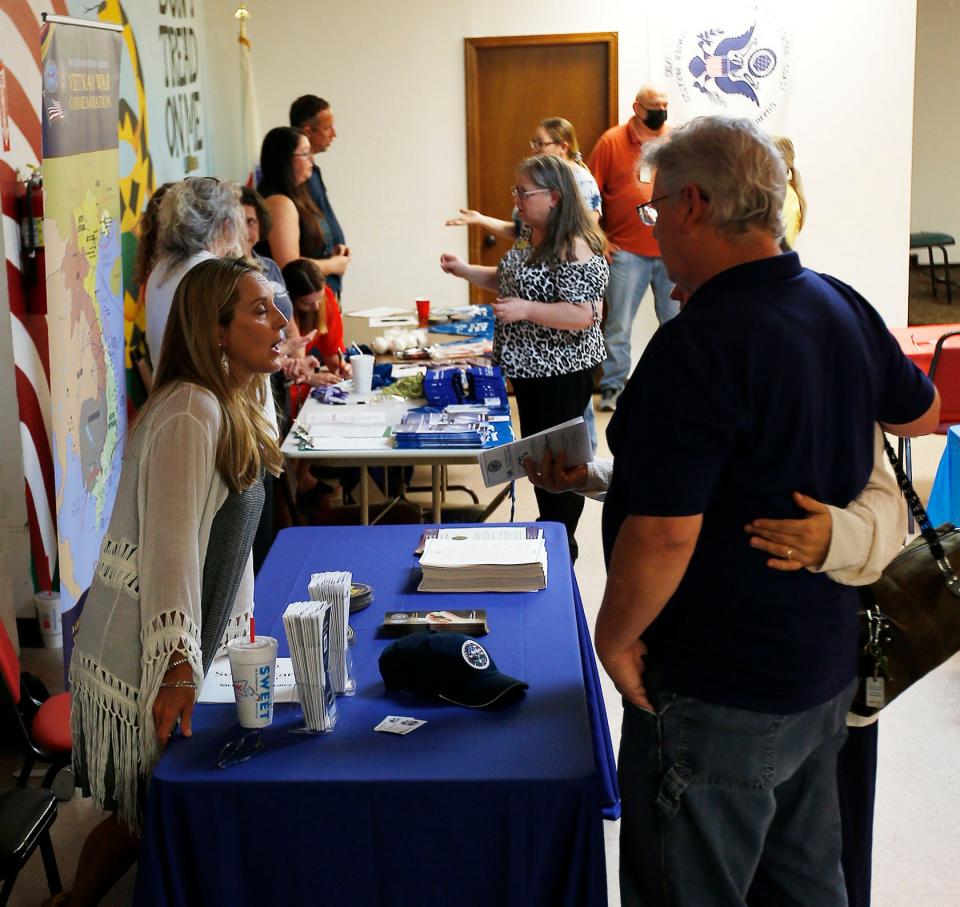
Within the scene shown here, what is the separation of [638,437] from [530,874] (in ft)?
2.36

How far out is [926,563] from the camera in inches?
76.8

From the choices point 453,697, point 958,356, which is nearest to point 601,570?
point 958,356

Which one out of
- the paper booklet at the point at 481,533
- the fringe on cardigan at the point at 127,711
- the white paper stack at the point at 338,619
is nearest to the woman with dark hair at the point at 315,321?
the paper booklet at the point at 481,533

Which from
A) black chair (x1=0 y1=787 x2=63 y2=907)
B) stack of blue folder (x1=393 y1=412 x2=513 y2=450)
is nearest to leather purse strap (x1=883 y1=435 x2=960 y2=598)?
black chair (x1=0 y1=787 x2=63 y2=907)

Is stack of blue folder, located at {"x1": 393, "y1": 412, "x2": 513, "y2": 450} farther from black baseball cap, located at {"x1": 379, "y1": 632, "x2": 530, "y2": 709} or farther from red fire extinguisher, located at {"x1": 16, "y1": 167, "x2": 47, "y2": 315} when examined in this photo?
black baseball cap, located at {"x1": 379, "y1": 632, "x2": 530, "y2": 709}

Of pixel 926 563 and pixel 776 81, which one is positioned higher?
pixel 776 81

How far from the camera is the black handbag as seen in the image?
1851 millimetres

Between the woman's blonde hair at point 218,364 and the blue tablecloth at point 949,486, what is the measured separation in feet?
9.17

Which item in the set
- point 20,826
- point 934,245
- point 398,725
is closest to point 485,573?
point 398,725

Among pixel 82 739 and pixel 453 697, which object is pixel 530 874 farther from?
pixel 82 739

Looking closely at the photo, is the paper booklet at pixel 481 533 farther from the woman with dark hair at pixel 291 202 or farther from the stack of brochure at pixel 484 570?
the woman with dark hair at pixel 291 202

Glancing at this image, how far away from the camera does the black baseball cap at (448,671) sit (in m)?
2.00

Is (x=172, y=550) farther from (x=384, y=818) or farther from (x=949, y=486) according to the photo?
(x=949, y=486)

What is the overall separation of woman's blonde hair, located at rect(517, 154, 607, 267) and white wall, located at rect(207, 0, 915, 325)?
3710 mm
